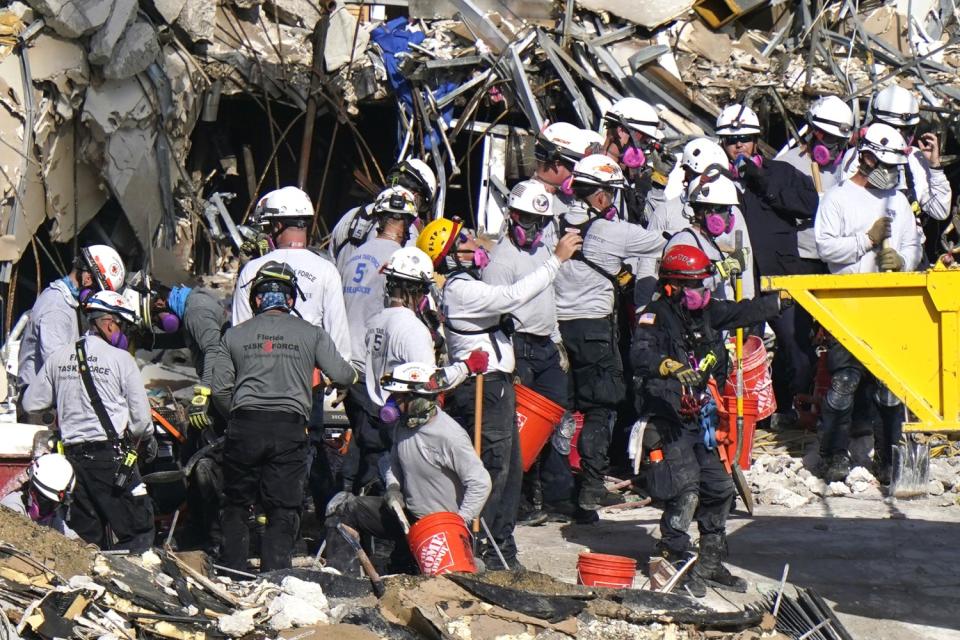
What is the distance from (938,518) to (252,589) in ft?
15.7

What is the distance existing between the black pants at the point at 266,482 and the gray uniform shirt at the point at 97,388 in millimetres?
598

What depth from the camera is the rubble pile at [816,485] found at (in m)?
10.4

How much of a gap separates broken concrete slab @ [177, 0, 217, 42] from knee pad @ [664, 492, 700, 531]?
18.8 ft

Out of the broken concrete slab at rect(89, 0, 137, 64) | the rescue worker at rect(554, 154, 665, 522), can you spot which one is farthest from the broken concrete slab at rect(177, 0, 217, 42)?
the rescue worker at rect(554, 154, 665, 522)

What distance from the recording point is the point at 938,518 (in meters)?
10.1

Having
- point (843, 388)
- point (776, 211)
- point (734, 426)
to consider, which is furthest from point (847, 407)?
point (776, 211)

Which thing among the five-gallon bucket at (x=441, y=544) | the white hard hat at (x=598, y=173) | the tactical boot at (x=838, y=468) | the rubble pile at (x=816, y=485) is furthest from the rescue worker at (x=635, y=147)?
the five-gallon bucket at (x=441, y=544)

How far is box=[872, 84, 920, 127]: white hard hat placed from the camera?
36.2 ft

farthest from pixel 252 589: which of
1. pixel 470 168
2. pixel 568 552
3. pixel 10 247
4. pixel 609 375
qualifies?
pixel 470 168

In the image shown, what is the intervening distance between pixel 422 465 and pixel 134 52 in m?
4.87

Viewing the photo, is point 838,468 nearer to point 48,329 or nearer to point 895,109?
point 895,109

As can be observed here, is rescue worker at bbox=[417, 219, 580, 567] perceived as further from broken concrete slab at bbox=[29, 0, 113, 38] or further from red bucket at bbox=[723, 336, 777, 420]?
broken concrete slab at bbox=[29, 0, 113, 38]

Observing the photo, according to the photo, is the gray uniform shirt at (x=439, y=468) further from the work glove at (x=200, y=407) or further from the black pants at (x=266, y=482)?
the work glove at (x=200, y=407)

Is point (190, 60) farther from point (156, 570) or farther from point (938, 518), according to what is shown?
point (938, 518)
